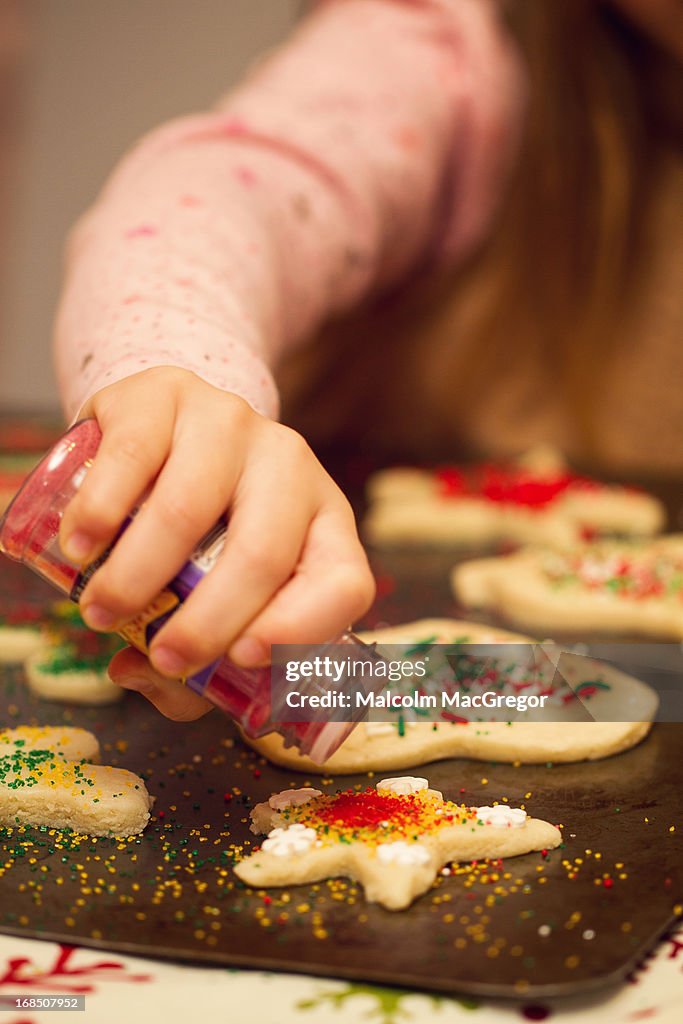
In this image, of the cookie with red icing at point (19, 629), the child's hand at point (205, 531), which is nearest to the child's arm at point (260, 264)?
the child's hand at point (205, 531)

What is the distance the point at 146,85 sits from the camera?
126 inches

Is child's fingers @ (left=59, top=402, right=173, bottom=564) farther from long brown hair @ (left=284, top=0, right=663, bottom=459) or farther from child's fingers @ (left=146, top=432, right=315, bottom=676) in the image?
long brown hair @ (left=284, top=0, right=663, bottom=459)

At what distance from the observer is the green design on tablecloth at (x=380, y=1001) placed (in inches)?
23.4

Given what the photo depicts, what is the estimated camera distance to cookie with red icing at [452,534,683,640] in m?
1.24

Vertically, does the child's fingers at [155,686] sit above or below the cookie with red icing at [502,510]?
above

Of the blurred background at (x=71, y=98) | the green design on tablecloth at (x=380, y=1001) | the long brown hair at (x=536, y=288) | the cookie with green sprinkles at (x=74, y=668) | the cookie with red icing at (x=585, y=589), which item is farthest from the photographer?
the blurred background at (x=71, y=98)

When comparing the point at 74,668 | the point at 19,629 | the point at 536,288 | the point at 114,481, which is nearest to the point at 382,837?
the point at 114,481

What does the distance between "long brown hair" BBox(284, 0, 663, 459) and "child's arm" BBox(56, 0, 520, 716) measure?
82 millimetres

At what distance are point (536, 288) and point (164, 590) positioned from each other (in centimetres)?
158

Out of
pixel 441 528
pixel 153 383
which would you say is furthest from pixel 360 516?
pixel 153 383

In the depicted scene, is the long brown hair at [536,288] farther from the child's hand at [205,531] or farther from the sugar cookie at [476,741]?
the child's hand at [205,531]

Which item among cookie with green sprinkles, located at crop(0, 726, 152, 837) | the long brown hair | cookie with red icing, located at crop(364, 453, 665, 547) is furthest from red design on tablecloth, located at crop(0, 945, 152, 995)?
the long brown hair

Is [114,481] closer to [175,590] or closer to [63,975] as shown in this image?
[175,590]

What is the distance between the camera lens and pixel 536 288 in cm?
212
